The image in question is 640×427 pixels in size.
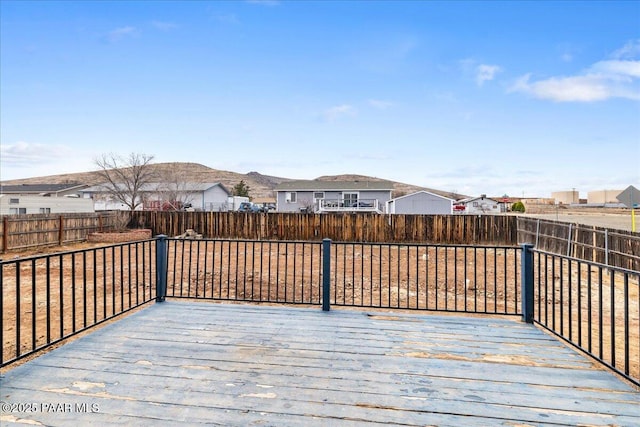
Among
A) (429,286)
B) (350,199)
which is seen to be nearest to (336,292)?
(429,286)

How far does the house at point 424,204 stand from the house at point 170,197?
19.4m

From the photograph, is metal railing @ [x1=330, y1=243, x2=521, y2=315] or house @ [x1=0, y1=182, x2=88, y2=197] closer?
metal railing @ [x1=330, y1=243, x2=521, y2=315]

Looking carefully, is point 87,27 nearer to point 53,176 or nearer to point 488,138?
point 488,138

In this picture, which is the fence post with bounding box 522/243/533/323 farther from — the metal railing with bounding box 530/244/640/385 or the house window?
the house window

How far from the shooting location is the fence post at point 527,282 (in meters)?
3.90

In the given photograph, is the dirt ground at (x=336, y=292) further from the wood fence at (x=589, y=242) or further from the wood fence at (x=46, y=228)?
the wood fence at (x=46, y=228)

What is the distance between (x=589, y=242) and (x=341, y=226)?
10.3 m

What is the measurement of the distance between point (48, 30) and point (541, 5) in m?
15.1

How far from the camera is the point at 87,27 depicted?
11.4 meters

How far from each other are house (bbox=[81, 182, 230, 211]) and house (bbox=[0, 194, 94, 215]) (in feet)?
32.0

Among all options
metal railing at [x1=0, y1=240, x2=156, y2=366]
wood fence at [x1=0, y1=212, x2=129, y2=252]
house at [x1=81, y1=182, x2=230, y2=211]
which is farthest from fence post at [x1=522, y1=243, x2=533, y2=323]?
house at [x1=81, y1=182, x2=230, y2=211]

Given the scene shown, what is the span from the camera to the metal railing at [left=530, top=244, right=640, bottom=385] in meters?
2.64

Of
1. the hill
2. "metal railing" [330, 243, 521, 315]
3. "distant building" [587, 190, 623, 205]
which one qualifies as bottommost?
"metal railing" [330, 243, 521, 315]

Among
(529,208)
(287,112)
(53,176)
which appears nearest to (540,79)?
(287,112)
